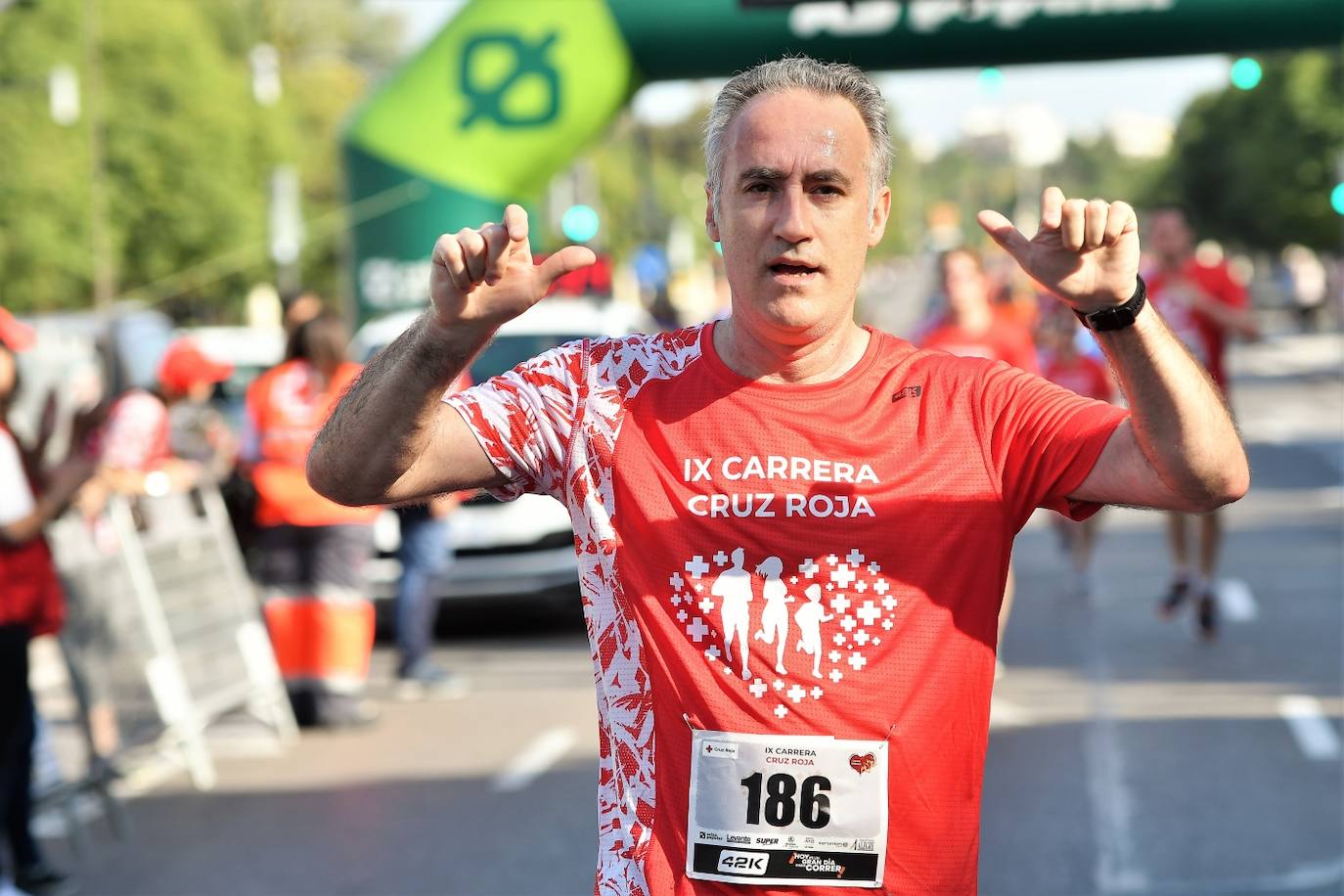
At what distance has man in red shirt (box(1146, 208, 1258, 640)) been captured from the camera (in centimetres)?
1084

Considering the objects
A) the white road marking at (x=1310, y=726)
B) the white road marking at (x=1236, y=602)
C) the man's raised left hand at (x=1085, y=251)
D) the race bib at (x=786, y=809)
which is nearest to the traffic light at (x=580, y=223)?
the white road marking at (x=1310, y=726)

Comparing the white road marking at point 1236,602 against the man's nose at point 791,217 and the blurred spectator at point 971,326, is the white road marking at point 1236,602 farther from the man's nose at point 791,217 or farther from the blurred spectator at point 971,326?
the man's nose at point 791,217

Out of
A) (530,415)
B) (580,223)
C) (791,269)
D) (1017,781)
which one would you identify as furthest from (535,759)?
(791,269)

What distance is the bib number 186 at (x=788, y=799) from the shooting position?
292 centimetres

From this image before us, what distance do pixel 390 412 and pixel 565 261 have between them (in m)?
0.34

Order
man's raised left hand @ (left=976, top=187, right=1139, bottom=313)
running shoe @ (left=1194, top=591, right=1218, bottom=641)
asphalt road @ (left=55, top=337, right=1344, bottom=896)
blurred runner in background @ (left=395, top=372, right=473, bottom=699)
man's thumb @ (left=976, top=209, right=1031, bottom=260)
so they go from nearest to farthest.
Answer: man's raised left hand @ (left=976, top=187, right=1139, bottom=313) → man's thumb @ (left=976, top=209, right=1031, bottom=260) → asphalt road @ (left=55, top=337, right=1344, bottom=896) → blurred runner in background @ (left=395, top=372, right=473, bottom=699) → running shoe @ (left=1194, top=591, right=1218, bottom=641)

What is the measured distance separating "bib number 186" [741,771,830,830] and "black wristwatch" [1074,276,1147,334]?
29.9 inches

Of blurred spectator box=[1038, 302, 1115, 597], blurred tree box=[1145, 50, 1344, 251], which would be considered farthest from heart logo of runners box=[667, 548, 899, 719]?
blurred tree box=[1145, 50, 1344, 251]

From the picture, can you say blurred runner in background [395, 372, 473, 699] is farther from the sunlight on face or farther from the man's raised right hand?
the man's raised right hand

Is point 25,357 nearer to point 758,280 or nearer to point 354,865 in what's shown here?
point 354,865

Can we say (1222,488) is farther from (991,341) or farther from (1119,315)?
(991,341)

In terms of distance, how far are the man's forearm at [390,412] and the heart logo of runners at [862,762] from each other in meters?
0.77

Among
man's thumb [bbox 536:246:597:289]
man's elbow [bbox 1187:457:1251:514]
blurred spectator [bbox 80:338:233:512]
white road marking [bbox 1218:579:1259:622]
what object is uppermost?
man's thumb [bbox 536:246:597:289]

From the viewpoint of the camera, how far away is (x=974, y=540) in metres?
2.96
